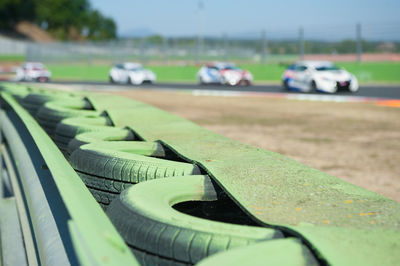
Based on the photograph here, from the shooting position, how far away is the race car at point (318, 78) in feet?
65.2

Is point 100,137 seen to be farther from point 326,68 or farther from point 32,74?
point 32,74

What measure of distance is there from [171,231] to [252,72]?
2909cm

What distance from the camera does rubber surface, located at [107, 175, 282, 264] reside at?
1.22 m

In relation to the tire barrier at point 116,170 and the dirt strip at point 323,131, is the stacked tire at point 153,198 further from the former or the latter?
the dirt strip at point 323,131

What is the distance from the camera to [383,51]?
2411 centimetres

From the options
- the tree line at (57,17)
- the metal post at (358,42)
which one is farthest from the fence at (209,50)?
the tree line at (57,17)

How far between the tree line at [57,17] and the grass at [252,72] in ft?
166

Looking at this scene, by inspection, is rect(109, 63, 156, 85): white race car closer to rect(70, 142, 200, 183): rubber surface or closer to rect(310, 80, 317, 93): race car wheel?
rect(310, 80, 317, 93): race car wheel

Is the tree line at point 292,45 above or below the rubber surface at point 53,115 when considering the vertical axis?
above

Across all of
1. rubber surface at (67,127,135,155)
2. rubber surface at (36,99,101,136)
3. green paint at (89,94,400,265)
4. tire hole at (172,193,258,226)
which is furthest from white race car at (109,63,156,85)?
tire hole at (172,193,258,226)

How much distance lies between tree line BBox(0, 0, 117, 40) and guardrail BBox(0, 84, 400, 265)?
87.7 meters

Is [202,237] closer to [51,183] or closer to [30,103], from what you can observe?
[51,183]

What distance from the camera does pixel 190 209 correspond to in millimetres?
1831

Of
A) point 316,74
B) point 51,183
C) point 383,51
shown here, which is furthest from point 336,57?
point 51,183
